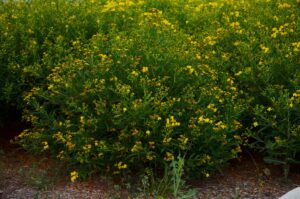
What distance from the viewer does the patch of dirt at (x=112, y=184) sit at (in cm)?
504

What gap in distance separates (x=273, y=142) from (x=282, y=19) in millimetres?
1555

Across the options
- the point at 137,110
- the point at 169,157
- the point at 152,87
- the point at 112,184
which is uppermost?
the point at 152,87

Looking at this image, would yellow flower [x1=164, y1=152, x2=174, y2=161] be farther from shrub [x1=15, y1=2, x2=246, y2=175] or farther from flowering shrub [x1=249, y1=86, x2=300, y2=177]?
flowering shrub [x1=249, y1=86, x2=300, y2=177]

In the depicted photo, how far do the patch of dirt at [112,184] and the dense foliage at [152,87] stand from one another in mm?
165

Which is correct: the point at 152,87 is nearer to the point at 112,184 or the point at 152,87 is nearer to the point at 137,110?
the point at 137,110

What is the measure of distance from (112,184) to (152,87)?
830 mm

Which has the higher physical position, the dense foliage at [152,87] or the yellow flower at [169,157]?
the dense foliage at [152,87]

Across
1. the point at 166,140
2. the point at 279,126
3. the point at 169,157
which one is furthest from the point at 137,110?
the point at 279,126

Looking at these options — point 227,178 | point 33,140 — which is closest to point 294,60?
point 227,178

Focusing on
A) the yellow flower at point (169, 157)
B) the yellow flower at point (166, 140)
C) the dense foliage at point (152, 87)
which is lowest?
the yellow flower at point (169, 157)

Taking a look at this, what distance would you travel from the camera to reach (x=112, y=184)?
5.12 metres

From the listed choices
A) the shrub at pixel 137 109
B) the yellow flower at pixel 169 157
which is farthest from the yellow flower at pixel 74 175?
the yellow flower at pixel 169 157

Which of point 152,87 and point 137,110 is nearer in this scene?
point 137,110

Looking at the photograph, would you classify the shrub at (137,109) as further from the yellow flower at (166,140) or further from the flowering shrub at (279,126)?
the flowering shrub at (279,126)
